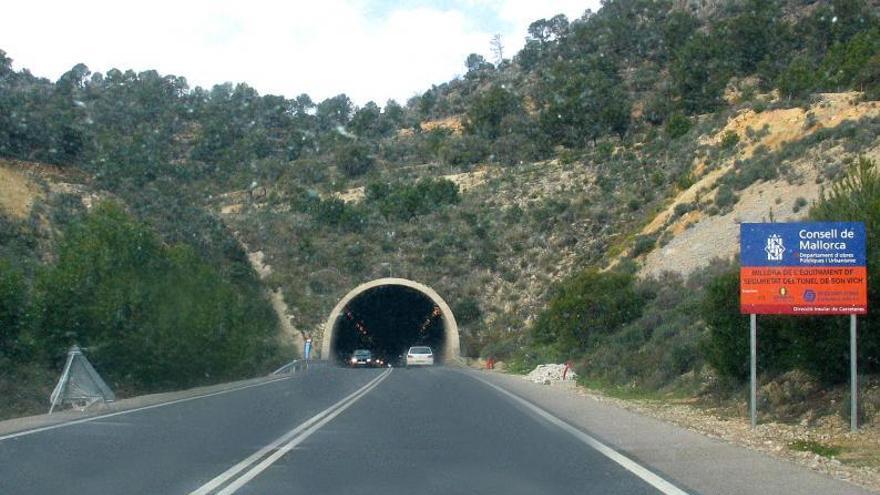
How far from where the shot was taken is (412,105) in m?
141

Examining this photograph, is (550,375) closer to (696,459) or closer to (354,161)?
(696,459)

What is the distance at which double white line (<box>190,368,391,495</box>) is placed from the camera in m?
11.8

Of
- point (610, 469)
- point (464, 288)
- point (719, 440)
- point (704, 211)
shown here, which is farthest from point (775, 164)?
point (610, 469)

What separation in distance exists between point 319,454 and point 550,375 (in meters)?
26.0

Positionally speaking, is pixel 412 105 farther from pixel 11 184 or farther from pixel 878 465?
pixel 878 465

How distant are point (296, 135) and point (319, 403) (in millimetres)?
91410

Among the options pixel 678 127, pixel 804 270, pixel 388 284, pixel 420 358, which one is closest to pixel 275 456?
pixel 804 270

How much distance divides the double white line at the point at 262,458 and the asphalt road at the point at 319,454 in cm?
2

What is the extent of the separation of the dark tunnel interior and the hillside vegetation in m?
2.19

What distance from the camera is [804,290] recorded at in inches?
720

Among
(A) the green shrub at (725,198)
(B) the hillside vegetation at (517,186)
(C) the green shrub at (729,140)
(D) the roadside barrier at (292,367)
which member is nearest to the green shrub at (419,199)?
(B) the hillside vegetation at (517,186)

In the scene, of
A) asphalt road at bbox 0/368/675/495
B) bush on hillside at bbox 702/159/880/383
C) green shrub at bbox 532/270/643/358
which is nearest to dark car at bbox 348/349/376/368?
green shrub at bbox 532/270/643/358

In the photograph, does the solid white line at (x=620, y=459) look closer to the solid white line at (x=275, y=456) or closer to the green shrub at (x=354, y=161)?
the solid white line at (x=275, y=456)

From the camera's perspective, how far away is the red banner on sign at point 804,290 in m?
17.8
